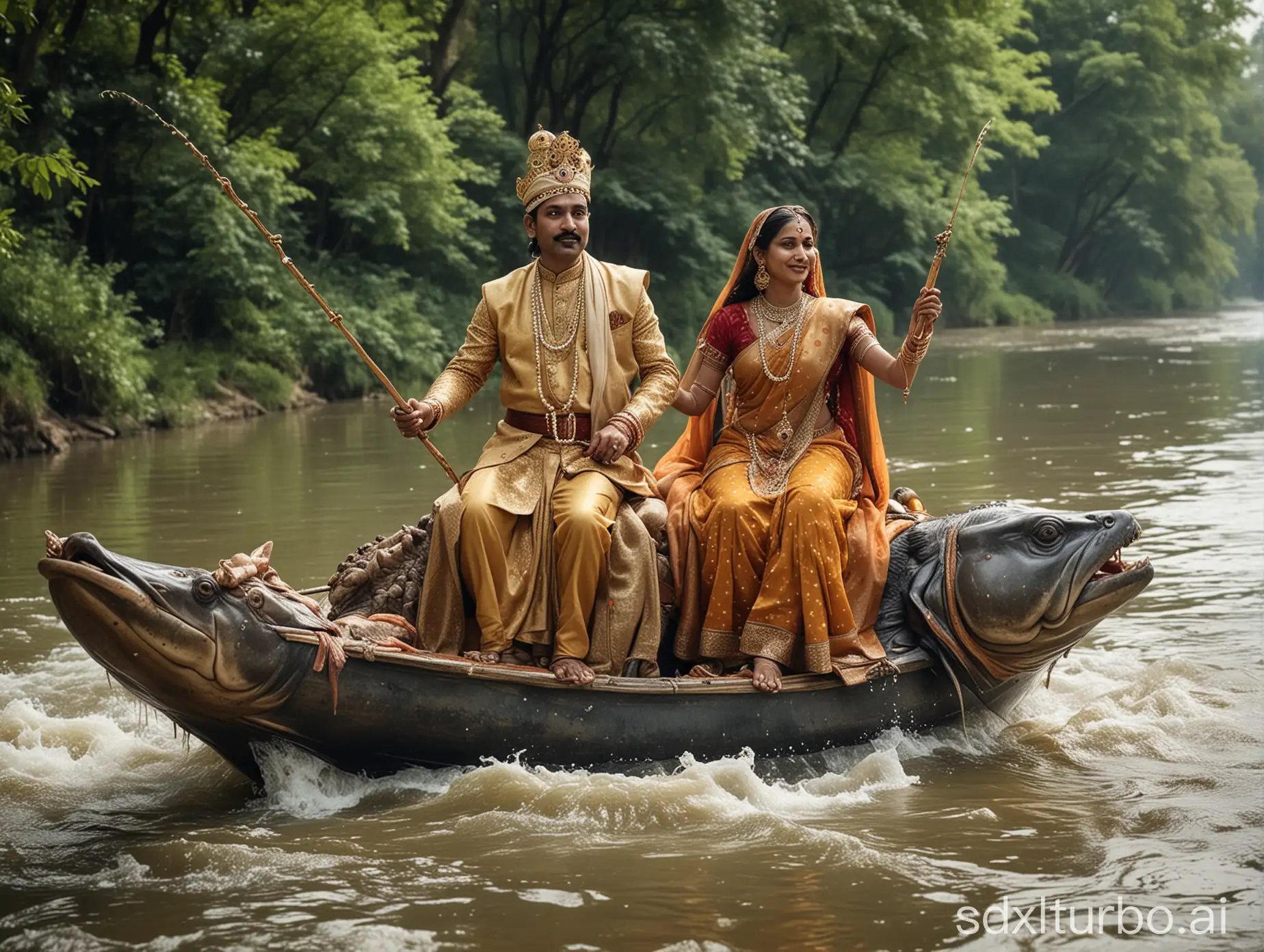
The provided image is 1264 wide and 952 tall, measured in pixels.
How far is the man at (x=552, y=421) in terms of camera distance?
5430 mm

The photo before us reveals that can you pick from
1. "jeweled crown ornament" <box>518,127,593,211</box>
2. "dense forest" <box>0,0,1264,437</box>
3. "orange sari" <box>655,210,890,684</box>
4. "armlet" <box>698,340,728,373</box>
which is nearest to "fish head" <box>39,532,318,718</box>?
"orange sari" <box>655,210,890,684</box>

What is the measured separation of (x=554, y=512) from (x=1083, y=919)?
222 centimetres

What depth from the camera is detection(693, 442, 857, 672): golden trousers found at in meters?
5.59

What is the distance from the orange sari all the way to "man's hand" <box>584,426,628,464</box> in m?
0.43

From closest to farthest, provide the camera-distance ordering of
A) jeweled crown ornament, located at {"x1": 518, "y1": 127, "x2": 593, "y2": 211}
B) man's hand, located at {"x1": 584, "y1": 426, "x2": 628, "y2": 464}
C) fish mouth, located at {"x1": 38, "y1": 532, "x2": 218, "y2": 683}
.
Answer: fish mouth, located at {"x1": 38, "y1": 532, "x2": 218, "y2": 683} < man's hand, located at {"x1": 584, "y1": 426, "x2": 628, "y2": 464} < jeweled crown ornament, located at {"x1": 518, "y1": 127, "x2": 593, "y2": 211}

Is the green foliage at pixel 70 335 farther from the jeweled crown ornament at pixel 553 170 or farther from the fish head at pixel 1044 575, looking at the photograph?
the fish head at pixel 1044 575

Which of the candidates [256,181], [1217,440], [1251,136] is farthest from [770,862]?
[1251,136]

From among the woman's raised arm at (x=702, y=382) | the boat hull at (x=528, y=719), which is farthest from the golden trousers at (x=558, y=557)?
the woman's raised arm at (x=702, y=382)

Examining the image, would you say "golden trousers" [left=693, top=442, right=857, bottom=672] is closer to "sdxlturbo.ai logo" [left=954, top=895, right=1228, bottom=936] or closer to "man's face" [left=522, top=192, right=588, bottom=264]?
"man's face" [left=522, top=192, right=588, bottom=264]

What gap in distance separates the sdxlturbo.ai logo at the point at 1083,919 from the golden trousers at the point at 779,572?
1.41m

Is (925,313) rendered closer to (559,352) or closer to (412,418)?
(559,352)

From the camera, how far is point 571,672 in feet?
17.3

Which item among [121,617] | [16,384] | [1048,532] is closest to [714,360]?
[1048,532]

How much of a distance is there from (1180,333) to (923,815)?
3412 centimetres
